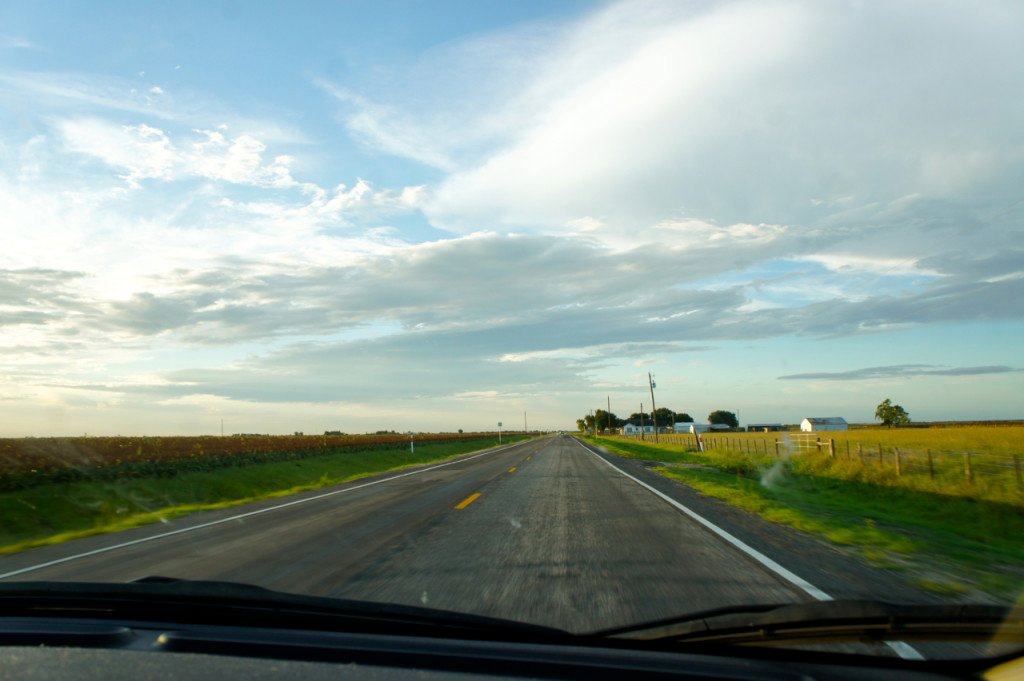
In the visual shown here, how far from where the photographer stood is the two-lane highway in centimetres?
524

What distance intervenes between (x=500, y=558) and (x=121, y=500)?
16.8m

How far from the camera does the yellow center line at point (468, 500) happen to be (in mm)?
12102

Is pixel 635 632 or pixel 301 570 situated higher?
pixel 635 632

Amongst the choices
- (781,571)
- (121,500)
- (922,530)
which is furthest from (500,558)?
(121,500)

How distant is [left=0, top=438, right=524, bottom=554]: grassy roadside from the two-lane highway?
95.6 inches

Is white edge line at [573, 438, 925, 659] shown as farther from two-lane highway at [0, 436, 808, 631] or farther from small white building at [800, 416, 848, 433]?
small white building at [800, 416, 848, 433]

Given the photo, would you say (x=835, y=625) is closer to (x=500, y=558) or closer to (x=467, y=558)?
(x=500, y=558)

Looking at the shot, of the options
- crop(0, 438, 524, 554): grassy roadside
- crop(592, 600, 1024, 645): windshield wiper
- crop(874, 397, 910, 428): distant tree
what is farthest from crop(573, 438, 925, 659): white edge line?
crop(874, 397, 910, 428): distant tree

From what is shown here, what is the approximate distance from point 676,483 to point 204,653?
16.6m

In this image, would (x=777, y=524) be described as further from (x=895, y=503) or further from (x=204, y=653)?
(x=895, y=503)

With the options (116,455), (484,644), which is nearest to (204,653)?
(484,644)

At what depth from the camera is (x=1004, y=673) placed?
2.28m

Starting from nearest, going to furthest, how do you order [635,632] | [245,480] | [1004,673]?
[1004,673]
[635,632]
[245,480]

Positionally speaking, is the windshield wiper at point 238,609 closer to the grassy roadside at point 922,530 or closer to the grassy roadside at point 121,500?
the grassy roadside at point 922,530
